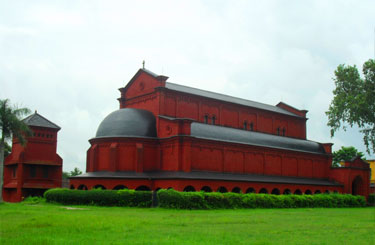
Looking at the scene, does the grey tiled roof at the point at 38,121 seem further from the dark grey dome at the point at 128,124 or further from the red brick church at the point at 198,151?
the dark grey dome at the point at 128,124

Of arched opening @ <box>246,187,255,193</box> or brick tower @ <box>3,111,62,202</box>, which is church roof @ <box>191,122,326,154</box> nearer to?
arched opening @ <box>246,187,255,193</box>

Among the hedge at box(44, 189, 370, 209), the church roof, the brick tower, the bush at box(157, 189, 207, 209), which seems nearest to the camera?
the bush at box(157, 189, 207, 209)

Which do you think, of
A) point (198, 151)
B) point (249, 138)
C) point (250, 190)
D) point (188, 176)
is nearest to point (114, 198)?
point (188, 176)

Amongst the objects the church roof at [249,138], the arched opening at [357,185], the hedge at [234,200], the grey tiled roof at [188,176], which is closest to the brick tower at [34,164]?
the grey tiled roof at [188,176]

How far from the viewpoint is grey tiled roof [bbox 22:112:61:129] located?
5203 centimetres

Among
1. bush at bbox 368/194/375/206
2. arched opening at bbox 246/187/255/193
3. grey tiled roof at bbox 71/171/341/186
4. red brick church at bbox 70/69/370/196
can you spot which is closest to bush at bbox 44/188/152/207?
red brick church at bbox 70/69/370/196

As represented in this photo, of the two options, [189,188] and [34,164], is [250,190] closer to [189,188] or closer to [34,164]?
[189,188]

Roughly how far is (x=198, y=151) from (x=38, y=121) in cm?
2131

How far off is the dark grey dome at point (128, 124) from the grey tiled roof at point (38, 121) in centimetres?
875

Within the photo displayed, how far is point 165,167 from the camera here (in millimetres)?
45250

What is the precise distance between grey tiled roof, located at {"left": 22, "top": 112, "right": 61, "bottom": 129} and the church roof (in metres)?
18.7

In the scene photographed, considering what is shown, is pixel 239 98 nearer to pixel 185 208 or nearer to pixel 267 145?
pixel 267 145

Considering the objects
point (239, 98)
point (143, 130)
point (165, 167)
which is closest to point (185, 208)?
point (165, 167)

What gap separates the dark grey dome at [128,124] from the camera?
45.6m
